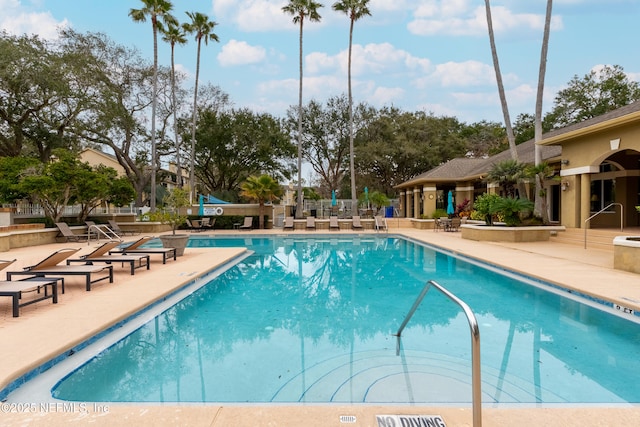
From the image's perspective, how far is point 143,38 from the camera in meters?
29.8

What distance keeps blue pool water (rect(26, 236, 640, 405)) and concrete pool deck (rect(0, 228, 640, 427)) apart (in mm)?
431

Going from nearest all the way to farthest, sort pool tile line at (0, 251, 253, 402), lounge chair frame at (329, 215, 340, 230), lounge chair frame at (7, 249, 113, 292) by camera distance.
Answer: pool tile line at (0, 251, 253, 402) < lounge chair frame at (7, 249, 113, 292) < lounge chair frame at (329, 215, 340, 230)

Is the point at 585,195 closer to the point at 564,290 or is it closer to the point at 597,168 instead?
the point at 597,168

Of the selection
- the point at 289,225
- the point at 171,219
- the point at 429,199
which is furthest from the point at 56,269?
the point at 429,199

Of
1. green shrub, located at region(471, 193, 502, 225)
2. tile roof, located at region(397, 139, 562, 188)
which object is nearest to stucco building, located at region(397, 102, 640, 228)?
tile roof, located at region(397, 139, 562, 188)

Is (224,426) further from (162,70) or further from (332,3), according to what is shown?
(162,70)

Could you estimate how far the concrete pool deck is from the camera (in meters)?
2.95

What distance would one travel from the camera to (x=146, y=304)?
248 inches

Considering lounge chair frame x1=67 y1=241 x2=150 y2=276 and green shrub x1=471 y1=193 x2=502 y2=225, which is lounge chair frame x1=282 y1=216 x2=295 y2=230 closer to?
green shrub x1=471 y1=193 x2=502 y2=225

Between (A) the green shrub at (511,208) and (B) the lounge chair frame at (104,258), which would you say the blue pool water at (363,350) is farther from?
(A) the green shrub at (511,208)

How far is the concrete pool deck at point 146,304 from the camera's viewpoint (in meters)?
2.95

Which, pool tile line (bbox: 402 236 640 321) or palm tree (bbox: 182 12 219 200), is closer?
pool tile line (bbox: 402 236 640 321)

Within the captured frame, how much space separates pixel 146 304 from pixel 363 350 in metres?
3.69

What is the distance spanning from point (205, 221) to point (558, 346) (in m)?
20.9
